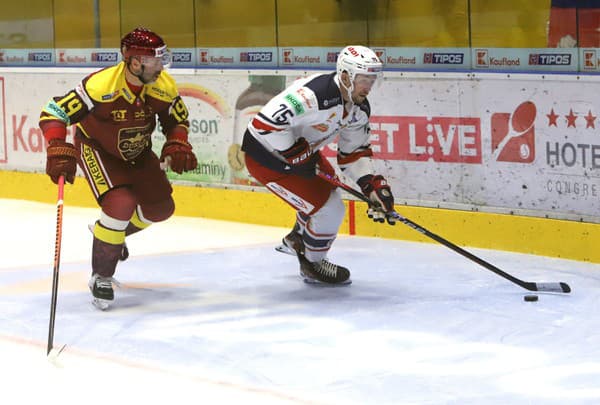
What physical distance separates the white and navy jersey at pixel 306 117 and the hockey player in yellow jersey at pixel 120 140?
337mm

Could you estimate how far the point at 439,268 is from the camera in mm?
6000

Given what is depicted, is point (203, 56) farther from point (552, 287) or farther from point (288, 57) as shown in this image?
point (552, 287)

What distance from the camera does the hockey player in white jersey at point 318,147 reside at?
518 cm

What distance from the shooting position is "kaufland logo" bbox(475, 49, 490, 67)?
6508 mm

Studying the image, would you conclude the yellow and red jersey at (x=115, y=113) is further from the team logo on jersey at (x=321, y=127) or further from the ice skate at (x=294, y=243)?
the ice skate at (x=294, y=243)

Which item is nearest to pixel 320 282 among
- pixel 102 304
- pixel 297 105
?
pixel 297 105

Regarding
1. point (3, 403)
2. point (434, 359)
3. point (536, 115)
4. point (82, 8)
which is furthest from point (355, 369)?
point (82, 8)

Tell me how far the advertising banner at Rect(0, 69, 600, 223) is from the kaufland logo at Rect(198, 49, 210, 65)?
0.74 ft

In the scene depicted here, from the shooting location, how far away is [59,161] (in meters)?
4.94

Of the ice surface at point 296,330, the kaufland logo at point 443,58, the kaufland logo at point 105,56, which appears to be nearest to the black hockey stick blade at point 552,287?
the ice surface at point 296,330

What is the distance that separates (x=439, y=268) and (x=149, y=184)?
151 cm

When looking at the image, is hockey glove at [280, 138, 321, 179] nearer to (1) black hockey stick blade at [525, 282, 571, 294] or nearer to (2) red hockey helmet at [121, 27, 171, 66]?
(2) red hockey helmet at [121, 27, 171, 66]

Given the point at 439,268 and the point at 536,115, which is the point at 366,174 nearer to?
the point at 439,268

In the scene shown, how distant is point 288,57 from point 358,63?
8.03 feet
